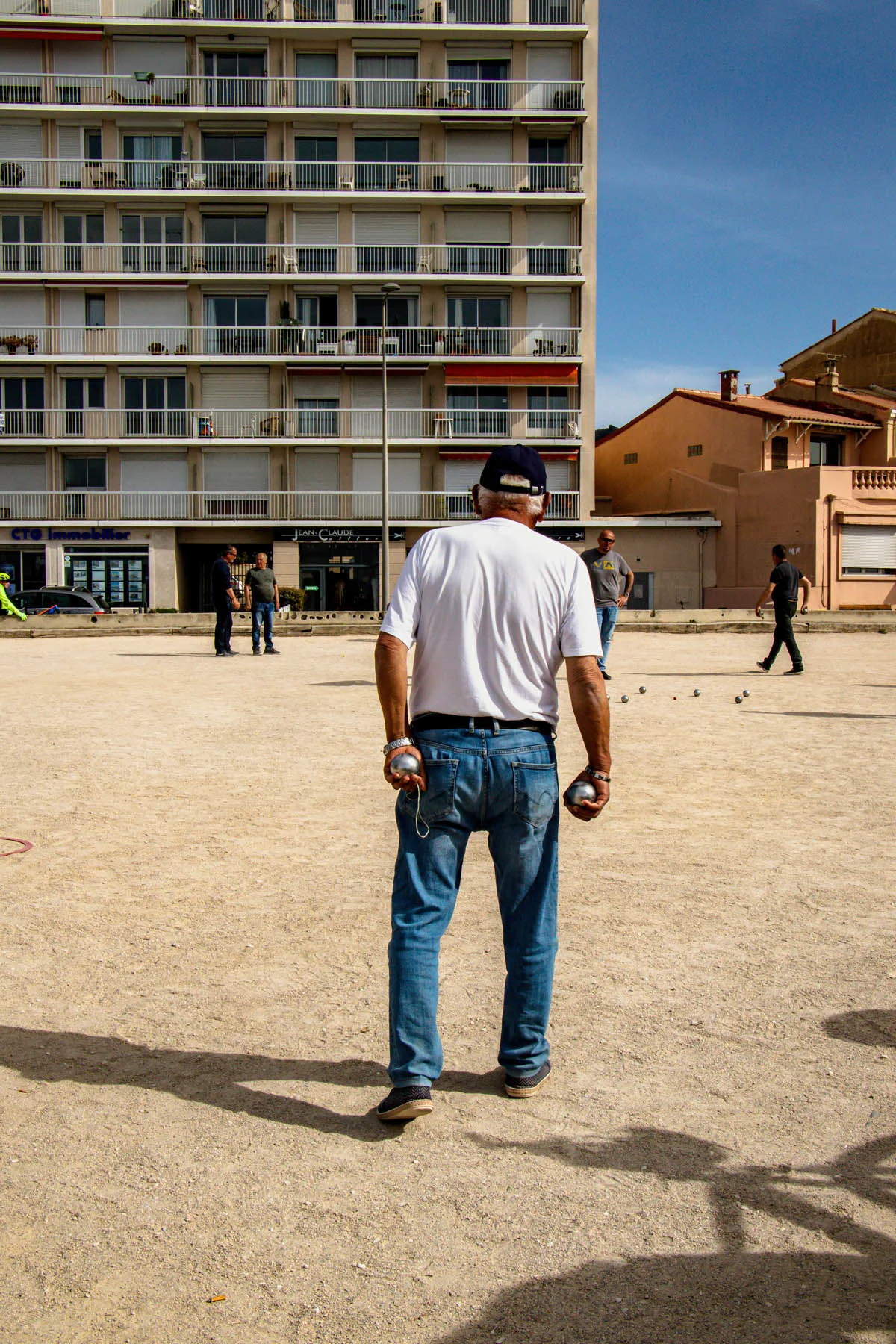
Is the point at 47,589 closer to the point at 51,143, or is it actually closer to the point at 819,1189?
the point at 51,143

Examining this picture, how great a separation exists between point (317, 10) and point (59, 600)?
25.9 meters

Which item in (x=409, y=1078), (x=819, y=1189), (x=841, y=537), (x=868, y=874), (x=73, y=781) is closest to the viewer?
(x=819, y=1189)

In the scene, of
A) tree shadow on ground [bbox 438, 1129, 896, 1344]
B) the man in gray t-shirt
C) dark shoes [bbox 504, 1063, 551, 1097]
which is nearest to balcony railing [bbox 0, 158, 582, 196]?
the man in gray t-shirt

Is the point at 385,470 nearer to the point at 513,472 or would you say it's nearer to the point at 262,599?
the point at 262,599

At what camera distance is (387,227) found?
1836 inches

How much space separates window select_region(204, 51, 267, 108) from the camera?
45.7 meters

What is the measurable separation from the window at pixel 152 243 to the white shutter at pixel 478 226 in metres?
10.0

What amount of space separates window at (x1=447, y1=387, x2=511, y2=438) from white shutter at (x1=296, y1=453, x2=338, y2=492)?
4.75m

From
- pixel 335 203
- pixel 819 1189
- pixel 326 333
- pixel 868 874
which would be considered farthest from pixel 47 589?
pixel 819 1189

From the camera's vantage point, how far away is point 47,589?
3484 cm

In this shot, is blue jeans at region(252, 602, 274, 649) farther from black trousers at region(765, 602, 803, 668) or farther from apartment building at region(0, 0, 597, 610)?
apartment building at region(0, 0, 597, 610)

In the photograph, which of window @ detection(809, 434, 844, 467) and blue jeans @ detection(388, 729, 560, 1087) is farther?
window @ detection(809, 434, 844, 467)

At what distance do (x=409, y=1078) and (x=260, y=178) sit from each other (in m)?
47.5

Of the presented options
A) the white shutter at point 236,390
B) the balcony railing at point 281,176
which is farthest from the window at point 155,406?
the balcony railing at point 281,176
